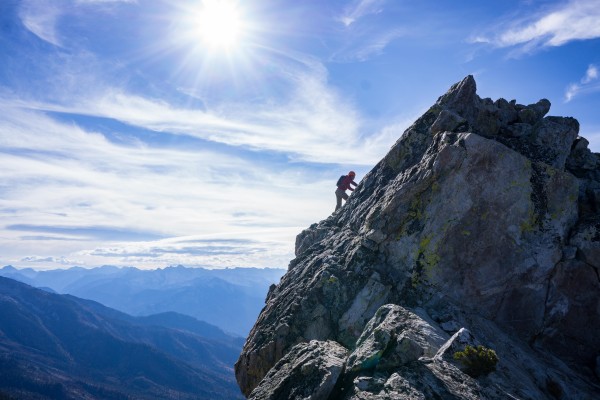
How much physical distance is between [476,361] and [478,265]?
9549 mm

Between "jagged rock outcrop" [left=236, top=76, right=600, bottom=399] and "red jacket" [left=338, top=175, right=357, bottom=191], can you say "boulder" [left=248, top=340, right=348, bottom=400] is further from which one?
"red jacket" [left=338, top=175, right=357, bottom=191]

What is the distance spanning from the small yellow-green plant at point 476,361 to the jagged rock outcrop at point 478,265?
6.41 ft

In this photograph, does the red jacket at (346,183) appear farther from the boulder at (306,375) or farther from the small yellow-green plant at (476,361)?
the small yellow-green plant at (476,361)

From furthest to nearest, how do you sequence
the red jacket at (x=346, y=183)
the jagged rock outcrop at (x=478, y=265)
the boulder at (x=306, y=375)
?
the red jacket at (x=346, y=183) → the jagged rock outcrop at (x=478, y=265) → the boulder at (x=306, y=375)

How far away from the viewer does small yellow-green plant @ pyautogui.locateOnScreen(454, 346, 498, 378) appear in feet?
46.6

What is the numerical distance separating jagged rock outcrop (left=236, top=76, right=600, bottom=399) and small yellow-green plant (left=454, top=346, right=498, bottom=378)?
6.41ft

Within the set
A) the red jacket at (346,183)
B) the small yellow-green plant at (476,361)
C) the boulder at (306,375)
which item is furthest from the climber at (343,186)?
the small yellow-green plant at (476,361)

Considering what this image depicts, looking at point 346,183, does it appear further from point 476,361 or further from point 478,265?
point 476,361

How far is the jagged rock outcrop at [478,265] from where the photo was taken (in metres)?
20.8

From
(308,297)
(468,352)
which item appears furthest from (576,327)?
(308,297)

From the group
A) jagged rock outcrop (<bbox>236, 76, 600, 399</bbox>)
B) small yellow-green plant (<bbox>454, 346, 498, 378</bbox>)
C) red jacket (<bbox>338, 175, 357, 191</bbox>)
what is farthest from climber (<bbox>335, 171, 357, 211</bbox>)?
small yellow-green plant (<bbox>454, 346, 498, 378</bbox>)

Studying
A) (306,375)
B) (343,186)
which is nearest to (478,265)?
(306,375)

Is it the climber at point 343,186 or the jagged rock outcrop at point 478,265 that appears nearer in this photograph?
the jagged rock outcrop at point 478,265

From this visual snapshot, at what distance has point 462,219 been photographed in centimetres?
2359
